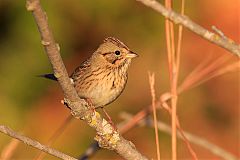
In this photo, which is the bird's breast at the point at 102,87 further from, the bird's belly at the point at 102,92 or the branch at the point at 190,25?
the branch at the point at 190,25

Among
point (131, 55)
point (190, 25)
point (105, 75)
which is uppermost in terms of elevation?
point (131, 55)

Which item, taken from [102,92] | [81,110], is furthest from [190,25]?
[102,92]

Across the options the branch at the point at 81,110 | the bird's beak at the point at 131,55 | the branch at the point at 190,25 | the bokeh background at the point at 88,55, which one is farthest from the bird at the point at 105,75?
the branch at the point at 190,25

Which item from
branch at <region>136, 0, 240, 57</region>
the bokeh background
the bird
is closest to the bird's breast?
the bird

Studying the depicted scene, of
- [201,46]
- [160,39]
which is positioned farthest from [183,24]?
[201,46]

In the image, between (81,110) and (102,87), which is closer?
(81,110)

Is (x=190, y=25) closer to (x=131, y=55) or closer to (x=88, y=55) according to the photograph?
(x=131, y=55)
